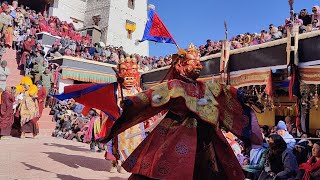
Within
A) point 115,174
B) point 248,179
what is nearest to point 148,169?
point 248,179

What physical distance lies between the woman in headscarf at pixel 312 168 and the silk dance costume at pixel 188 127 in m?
1.63

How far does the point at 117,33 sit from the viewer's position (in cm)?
3344

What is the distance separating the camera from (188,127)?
3.29 m

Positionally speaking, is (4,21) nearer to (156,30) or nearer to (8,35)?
(8,35)

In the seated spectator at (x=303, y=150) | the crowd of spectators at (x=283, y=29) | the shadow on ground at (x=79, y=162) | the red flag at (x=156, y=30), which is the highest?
the crowd of spectators at (x=283, y=29)

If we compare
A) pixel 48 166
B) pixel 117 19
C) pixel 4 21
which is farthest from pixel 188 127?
pixel 117 19

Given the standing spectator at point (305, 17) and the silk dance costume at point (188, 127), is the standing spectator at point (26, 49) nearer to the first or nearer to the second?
the standing spectator at point (305, 17)

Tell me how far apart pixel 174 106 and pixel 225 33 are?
4.72 m

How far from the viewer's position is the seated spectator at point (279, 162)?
462 cm

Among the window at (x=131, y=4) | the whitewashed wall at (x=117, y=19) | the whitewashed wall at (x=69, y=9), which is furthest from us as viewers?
the window at (x=131, y=4)

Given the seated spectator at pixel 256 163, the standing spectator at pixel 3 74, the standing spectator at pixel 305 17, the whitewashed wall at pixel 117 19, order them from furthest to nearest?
the whitewashed wall at pixel 117 19, the standing spectator at pixel 3 74, the standing spectator at pixel 305 17, the seated spectator at pixel 256 163

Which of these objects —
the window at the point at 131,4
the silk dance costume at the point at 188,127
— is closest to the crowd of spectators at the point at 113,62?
the silk dance costume at the point at 188,127

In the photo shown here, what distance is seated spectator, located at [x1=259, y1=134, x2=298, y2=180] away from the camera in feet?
15.1

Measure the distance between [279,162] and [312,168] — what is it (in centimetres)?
44
